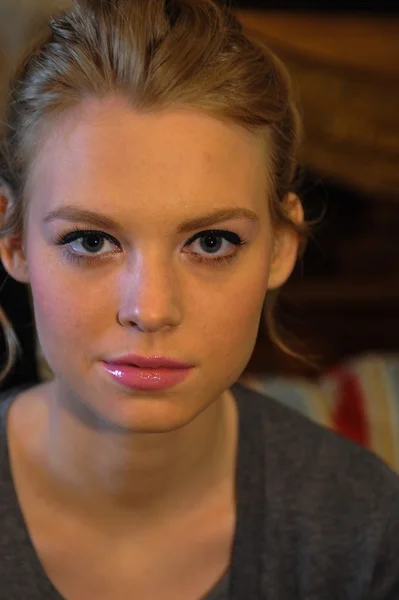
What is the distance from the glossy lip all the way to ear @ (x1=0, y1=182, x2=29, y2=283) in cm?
16

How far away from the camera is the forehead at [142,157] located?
27.5 inches

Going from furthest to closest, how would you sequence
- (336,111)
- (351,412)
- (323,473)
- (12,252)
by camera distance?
(336,111), (351,412), (323,473), (12,252)

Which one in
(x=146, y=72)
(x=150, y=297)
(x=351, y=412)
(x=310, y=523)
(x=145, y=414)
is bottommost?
(x=351, y=412)

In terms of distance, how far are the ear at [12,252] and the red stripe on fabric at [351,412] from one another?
2.02 feet

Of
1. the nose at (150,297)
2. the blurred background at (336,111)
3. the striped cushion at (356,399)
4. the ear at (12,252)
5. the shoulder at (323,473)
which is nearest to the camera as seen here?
the nose at (150,297)

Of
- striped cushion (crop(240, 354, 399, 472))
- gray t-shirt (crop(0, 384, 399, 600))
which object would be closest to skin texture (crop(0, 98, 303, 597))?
gray t-shirt (crop(0, 384, 399, 600))

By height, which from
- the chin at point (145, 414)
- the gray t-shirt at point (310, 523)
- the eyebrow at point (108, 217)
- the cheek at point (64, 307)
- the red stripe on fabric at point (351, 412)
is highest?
the eyebrow at point (108, 217)

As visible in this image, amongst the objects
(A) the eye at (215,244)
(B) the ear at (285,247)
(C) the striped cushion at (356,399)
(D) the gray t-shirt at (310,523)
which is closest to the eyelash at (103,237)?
(A) the eye at (215,244)

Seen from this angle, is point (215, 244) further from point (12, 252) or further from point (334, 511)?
point (334, 511)

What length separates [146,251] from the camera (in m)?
0.71

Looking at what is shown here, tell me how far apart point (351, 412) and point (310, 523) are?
375mm

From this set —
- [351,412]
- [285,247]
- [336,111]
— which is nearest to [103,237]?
[285,247]

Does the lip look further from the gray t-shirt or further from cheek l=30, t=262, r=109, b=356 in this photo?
the gray t-shirt

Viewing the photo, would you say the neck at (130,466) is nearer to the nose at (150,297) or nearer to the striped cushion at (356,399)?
the nose at (150,297)
